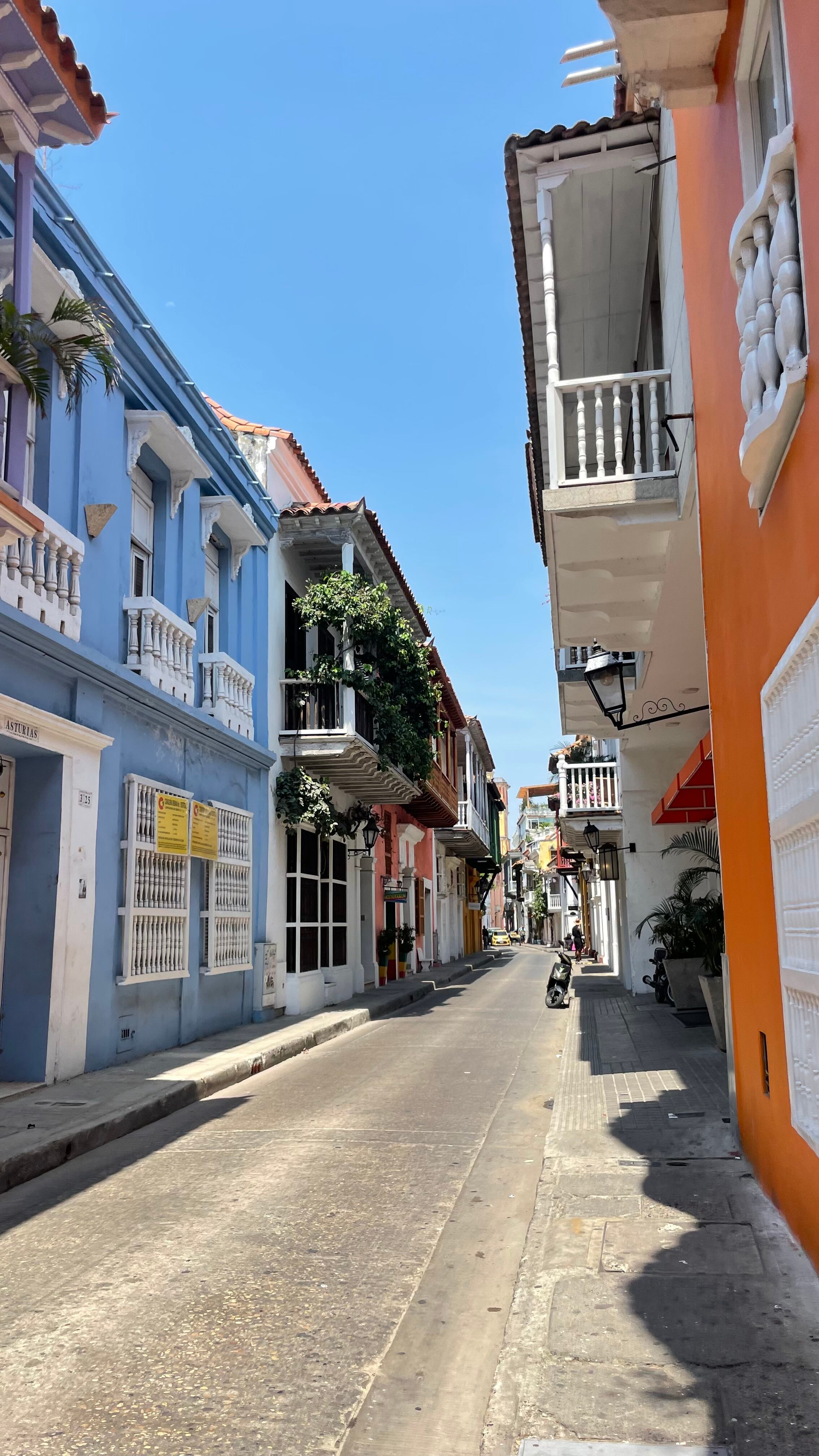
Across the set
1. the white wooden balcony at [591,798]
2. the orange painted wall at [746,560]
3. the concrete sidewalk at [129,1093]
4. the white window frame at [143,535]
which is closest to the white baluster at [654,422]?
the orange painted wall at [746,560]

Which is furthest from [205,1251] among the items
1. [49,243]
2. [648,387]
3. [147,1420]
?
[49,243]

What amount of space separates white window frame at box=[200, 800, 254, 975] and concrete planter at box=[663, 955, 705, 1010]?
18.7ft

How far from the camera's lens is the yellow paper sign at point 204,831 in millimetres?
12508

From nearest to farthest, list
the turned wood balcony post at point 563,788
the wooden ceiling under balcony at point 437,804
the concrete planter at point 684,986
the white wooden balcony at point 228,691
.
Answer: the white wooden balcony at point 228,691 < the concrete planter at point 684,986 < the turned wood balcony post at point 563,788 < the wooden ceiling under balcony at point 437,804

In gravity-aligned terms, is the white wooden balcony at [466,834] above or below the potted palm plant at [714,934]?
above

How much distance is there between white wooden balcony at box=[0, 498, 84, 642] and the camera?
28.8 feet

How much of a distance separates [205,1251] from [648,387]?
687cm

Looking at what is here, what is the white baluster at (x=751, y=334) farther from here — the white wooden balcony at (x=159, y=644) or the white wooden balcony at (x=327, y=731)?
the white wooden balcony at (x=327, y=731)

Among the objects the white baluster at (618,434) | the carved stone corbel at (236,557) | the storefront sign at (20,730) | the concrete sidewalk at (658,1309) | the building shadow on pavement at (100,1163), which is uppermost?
the carved stone corbel at (236,557)

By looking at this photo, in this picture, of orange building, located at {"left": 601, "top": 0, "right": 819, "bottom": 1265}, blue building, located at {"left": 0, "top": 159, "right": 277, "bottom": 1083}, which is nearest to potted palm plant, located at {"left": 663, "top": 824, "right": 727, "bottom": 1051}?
orange building, located at {"left": 601, "top": 0, "right": 819, "bottom": 1265}

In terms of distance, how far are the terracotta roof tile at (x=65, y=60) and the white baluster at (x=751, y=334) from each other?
4.74 m

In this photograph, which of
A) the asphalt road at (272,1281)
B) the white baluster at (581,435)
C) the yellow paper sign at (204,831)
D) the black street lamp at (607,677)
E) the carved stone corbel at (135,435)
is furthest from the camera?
the yellow paper sign at (204,831)

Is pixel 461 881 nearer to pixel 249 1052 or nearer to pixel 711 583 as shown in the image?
pixel 249 1052

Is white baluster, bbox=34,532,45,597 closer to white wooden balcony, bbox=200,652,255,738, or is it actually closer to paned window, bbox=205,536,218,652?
white wooden balcony, bbox=200,652,255,738
